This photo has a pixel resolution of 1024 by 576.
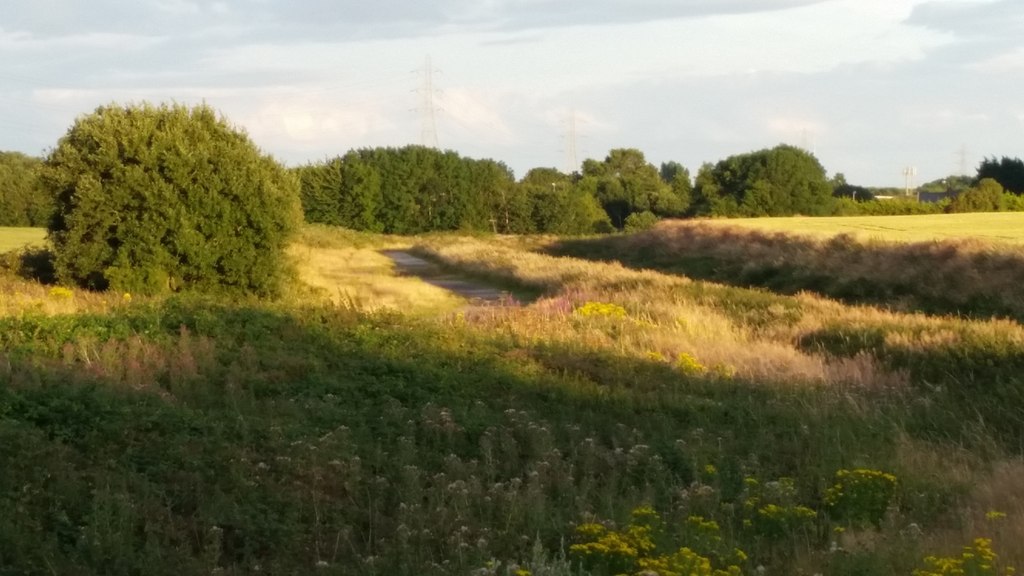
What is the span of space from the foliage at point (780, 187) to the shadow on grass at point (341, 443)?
7593 cm

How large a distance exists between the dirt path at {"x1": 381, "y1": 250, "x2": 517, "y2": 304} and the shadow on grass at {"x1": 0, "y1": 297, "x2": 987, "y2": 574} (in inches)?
461

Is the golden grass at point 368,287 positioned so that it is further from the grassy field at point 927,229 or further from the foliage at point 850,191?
the foliage at point 850,191

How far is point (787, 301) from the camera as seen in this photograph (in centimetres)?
2273

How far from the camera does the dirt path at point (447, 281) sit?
30203 mm

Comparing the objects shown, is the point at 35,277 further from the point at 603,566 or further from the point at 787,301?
the point at 603,566

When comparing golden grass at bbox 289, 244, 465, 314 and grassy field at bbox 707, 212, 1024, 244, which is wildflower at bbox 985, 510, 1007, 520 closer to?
golden grass at bbox 289, 244, 465, 314

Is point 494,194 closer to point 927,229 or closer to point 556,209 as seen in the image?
point 556,209

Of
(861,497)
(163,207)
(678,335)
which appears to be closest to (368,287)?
(163,207)

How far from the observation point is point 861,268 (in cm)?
3056

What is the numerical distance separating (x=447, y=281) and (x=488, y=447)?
100ft

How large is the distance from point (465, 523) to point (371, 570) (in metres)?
1.11

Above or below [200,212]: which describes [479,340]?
below

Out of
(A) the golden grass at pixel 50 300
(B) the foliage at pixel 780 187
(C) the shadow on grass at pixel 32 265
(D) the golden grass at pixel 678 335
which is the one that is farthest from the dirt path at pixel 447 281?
(B) the foliage at pixel 780 187

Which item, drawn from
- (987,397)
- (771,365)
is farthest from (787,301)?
(987,397)
